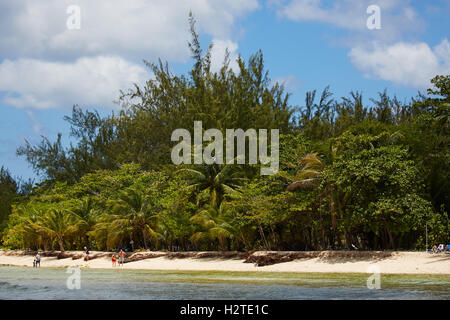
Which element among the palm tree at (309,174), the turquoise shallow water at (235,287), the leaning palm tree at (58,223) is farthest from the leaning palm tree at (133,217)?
the palm tree at (309,174)

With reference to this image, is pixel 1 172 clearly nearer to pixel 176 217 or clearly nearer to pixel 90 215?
pixel 90 215

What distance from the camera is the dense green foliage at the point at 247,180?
2152 centimetres

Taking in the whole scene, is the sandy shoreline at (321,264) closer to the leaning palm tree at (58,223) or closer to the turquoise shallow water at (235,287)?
the turquoise shallow water at (235,287)

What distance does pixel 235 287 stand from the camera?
54.7 feet

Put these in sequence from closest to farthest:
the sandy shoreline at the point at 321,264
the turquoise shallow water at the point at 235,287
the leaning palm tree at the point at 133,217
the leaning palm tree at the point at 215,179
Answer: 1. the turquoise shallow water at the point at 235,287
2. the sandy shoreline at the point at 321,264
3. the leaning palm tree at the point at 215,179
4. the leaning palm tree at the point at 133,217

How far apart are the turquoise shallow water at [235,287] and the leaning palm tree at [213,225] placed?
493cm

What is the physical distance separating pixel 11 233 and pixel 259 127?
20.4 meters

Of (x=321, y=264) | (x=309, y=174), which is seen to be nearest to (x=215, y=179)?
(x=309, y=174)

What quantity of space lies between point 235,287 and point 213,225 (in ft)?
33.6

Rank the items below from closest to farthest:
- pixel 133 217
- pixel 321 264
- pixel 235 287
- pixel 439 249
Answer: pixel 235 287 < pixel 439 249 < pixel 321 264 < pixel 133 217

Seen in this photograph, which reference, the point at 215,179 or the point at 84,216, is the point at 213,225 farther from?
the point at 84,216
